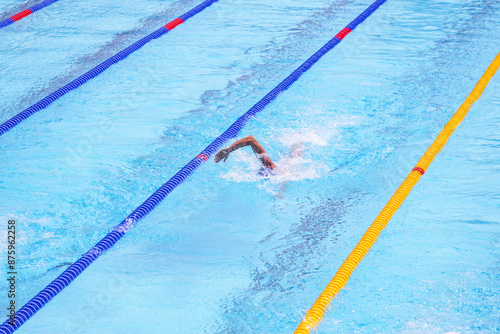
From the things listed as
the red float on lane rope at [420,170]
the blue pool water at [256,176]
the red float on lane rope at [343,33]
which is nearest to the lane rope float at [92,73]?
the blue pool water at [256,176]

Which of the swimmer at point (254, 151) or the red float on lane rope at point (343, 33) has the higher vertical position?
the red float on lane rope at point (343, 33)

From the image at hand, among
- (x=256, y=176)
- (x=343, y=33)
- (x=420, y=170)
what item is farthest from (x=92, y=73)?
(x=420, y=170)

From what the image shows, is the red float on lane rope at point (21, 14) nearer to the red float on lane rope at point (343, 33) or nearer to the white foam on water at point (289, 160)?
the red float on lane rope at point (343, 33)

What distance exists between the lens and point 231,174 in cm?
387

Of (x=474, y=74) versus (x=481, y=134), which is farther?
(x=474, y=74)

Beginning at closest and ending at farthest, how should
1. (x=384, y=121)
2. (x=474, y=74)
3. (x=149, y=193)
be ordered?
(x=149, y=193), (x=384, y=121), (x=474, y=74)

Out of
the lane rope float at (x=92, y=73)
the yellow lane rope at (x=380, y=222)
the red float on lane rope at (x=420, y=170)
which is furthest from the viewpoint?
the lane rope float at (x=92, y=73)

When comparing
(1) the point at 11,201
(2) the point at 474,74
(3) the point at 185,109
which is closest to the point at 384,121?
(2) the point at 474,74

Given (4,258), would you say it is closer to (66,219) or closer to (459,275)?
(66,219)

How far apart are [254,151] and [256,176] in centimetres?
21

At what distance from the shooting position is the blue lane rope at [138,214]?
2652 mm

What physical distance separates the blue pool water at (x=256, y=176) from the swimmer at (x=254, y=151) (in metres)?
0.15

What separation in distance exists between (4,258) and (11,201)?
609 millimetres

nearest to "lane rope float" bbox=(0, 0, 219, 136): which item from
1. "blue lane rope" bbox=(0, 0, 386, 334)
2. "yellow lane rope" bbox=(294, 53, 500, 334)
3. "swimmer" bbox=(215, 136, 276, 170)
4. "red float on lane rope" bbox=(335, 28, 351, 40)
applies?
"blue lane rope" bbox=(0, 0, 386, 334)
